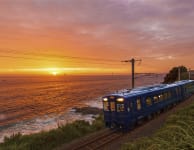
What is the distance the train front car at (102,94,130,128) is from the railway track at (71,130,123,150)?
2.57 ft

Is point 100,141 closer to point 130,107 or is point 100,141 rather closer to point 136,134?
point 136,134

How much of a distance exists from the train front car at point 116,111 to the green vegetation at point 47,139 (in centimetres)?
373

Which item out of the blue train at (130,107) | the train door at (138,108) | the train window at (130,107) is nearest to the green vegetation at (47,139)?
the blue train at (130,107)

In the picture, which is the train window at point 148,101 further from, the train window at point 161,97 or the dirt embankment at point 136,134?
the train window at point 161,97

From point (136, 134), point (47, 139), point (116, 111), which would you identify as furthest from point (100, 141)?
point (47, 139)

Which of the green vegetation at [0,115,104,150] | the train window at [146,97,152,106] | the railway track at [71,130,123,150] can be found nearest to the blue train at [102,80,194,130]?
the train window at [146,97,152,106]

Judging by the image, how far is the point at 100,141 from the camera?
52.4 ft

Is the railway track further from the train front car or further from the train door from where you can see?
the train door

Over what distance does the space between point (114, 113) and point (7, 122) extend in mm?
26696

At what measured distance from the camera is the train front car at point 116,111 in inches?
672

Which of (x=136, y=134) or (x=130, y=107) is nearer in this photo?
(x=136, y=134)

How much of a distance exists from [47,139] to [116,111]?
6438 millimetres

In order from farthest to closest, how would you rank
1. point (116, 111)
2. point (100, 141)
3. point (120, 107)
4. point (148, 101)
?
point (148, 101) → point (116, 111) → point (120, 107) → point (100, 141)

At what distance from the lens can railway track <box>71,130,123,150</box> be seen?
580 inches
